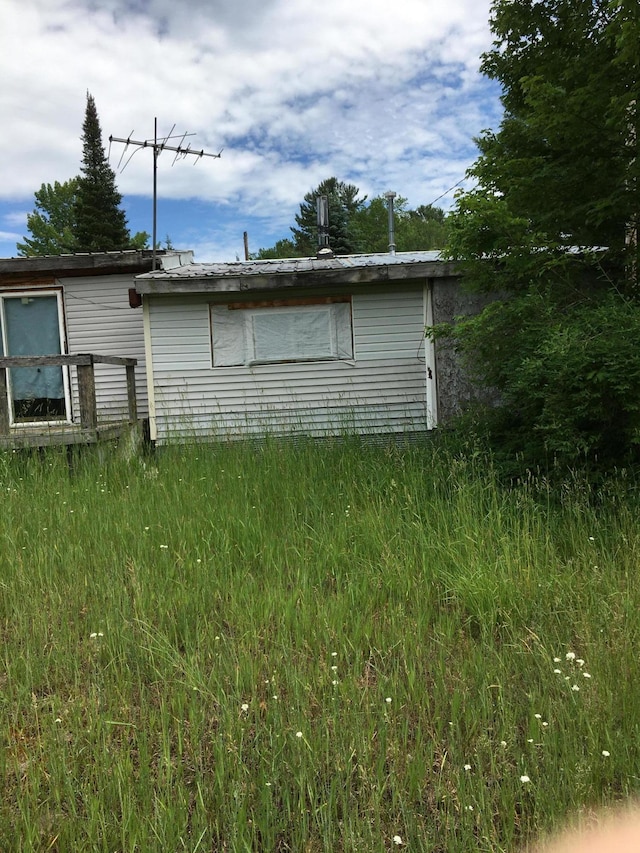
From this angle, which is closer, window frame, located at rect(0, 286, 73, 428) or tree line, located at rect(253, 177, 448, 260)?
window frame, located at rect(0, 286, 73, 428)

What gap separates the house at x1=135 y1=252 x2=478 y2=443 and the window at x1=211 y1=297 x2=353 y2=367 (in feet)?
0.05

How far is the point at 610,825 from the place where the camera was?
1.75 metres

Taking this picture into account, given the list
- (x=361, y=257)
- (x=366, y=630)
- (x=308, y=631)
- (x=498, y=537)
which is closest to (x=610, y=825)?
(x=366, y=630)

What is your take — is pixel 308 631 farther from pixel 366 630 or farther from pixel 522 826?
pixel 522 826

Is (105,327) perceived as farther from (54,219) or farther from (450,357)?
(54,219)

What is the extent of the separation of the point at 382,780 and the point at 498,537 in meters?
2.25

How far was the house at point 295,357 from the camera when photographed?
888cm

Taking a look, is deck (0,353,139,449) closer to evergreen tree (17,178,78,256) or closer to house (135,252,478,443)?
house (135,252,478,443)

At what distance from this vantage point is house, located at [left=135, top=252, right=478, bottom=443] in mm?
8875

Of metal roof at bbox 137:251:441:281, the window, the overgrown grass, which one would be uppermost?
metal roof at bbox 137:251:441:281

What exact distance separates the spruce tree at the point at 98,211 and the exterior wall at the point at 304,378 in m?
33.0

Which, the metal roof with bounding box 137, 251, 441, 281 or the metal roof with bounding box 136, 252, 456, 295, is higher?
the metal roof with bounding box 137, 251, 441, 281

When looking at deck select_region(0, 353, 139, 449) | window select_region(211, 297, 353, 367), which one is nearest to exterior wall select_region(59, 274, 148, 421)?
window select_region(211, 297, 353, 367)

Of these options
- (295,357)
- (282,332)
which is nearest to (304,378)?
(295,357)
